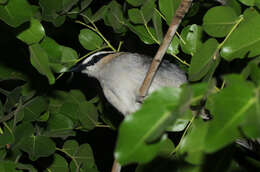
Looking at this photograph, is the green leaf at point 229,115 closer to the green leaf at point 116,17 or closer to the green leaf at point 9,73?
the green leaf at point 116,17

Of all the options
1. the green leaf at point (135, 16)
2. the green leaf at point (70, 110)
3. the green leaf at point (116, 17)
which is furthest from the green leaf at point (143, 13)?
the green leaf at point (70, 110)

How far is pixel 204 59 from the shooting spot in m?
1.10

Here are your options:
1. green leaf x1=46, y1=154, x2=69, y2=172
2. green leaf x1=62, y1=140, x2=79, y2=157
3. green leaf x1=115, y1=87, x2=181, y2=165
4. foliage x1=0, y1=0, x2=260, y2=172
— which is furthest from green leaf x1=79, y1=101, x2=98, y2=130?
green leaf x1=115, y1=87, x2=181, y2=165

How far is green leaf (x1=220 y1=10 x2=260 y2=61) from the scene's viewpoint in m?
1.03

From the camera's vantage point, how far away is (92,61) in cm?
220

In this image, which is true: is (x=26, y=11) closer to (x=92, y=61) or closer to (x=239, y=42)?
(x=239, y=42)

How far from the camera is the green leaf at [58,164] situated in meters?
1.77

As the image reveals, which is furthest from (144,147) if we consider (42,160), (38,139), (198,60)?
(42,160)

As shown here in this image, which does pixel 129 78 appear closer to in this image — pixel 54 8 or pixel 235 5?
pixel 54 8

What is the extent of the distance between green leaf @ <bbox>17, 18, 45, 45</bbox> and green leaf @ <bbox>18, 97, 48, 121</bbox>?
0.51 meters

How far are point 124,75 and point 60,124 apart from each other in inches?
18.1

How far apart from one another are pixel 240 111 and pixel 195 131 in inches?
9.4

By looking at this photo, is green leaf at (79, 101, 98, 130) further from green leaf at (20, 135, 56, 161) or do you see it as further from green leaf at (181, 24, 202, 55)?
green leaf at (181, 24, 202, 55)

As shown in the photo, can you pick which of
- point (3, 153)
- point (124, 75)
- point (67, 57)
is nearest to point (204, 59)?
point (67, 57)
